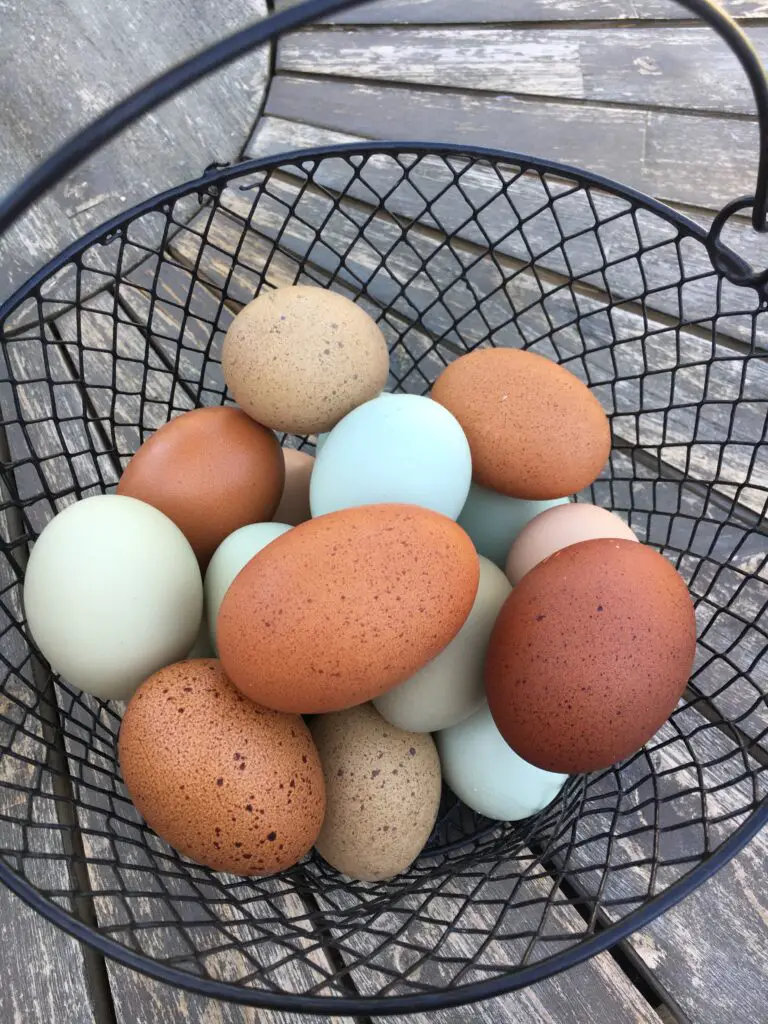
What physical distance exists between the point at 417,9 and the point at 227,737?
0.97 m

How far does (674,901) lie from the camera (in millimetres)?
352

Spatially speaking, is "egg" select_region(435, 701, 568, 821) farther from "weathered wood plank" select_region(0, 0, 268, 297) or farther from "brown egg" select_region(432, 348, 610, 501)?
"weathered wood plank" select_region(0, 0, 268, 297)

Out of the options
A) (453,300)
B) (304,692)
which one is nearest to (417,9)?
(453,300)

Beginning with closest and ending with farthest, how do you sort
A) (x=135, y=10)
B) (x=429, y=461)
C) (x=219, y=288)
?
1. (x=429, y=461)
2. (x=219, y=288)
3. (x=135, y=10)

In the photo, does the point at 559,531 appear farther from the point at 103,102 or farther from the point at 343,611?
the point at 103,102

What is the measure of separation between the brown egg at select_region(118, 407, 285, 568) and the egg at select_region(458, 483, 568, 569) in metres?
0.16

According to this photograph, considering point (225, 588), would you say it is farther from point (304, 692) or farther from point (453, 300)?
point (453, 300)

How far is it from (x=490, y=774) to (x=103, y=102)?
87 cm

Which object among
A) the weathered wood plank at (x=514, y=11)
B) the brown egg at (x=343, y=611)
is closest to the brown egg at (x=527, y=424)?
A: the brown egg at (x=343, y=611)

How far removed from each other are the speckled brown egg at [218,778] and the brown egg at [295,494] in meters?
0.23

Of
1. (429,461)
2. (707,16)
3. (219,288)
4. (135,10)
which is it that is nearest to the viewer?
(707,16)

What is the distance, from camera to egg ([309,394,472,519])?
49cm

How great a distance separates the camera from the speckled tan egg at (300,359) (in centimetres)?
54

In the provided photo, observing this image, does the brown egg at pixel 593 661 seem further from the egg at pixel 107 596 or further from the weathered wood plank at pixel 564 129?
the weathered wood plank at pixel 564 129
